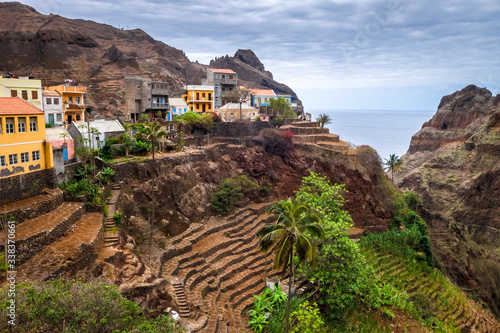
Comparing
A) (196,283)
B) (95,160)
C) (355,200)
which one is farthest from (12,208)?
(355,200)

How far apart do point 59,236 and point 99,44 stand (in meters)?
68.1

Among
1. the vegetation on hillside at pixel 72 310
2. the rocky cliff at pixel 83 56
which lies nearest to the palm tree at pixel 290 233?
the vegetation on hillside at pixel 72 310

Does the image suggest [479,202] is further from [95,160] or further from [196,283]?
[95,160]

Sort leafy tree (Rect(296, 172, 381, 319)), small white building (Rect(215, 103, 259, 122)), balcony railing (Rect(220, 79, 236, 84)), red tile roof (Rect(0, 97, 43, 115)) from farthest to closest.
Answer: balcony railing (Rect(220, 79, 236, 84)), small white building (Rect(215, 103, 259, 122)), leafy tree (Rect(296, 172, 381, 319)), red tile roof (Rect(0, 97, 43, 115))

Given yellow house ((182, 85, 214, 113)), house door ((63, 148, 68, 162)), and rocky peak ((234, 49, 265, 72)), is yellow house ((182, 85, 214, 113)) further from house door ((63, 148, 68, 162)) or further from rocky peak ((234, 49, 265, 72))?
rocky peak ((234, 49, 265, 72))

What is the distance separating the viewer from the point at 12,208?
2081cm

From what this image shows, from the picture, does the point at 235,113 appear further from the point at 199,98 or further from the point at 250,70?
the point at 250,70

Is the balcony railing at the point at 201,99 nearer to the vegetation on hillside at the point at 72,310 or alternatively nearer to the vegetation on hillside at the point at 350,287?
the vegetation on hillside at the point at 350,287

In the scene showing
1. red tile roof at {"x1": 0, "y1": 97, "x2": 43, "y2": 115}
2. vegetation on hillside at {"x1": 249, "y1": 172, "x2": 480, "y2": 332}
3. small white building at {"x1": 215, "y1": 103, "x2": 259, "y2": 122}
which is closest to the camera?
red tile roof at {"x1": 0, "y1": 97, "x2": 43, "y2": 115}

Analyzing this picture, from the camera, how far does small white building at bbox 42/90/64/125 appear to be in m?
37.2

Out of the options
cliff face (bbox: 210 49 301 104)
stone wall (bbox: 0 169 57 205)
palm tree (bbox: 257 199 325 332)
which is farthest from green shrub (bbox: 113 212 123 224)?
cliff face (bbox: 210 49 301 104)

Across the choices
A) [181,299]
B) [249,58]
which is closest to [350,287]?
[181,299]

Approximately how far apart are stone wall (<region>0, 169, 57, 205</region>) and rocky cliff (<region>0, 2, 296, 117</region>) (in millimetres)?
30615

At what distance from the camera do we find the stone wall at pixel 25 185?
21516mm
